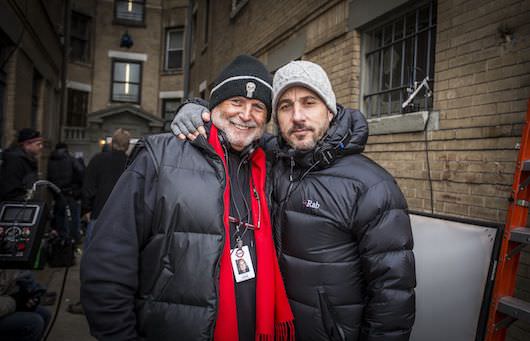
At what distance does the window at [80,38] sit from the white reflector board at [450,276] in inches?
828

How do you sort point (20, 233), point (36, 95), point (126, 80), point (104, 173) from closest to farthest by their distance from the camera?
1. point (20, 233)
2. point (104, 173)
3. point (36, 95)
4. point (126, 80)

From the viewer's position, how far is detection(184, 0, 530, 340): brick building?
10.00 feet

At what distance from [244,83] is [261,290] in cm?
110

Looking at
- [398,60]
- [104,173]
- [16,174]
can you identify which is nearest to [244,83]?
[398,60]

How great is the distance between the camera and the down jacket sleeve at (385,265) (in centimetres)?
191

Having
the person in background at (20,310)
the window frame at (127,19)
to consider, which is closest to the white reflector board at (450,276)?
the person in background at (20,310)

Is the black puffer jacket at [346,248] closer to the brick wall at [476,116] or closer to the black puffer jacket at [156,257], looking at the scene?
the black puffer jacket at [156,257]

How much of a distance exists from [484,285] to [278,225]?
135 centimetres

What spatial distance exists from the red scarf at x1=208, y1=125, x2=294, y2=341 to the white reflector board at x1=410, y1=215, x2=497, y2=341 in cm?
122

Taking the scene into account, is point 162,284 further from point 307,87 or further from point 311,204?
point 307,87

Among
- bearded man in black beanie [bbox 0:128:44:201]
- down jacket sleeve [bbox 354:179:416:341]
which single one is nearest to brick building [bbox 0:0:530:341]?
down jacket sleeve [bbox 354:179:416:341]

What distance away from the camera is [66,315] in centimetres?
500

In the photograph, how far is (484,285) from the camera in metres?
2.46

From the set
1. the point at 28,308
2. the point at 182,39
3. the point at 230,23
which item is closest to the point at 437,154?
the point at 28,308
